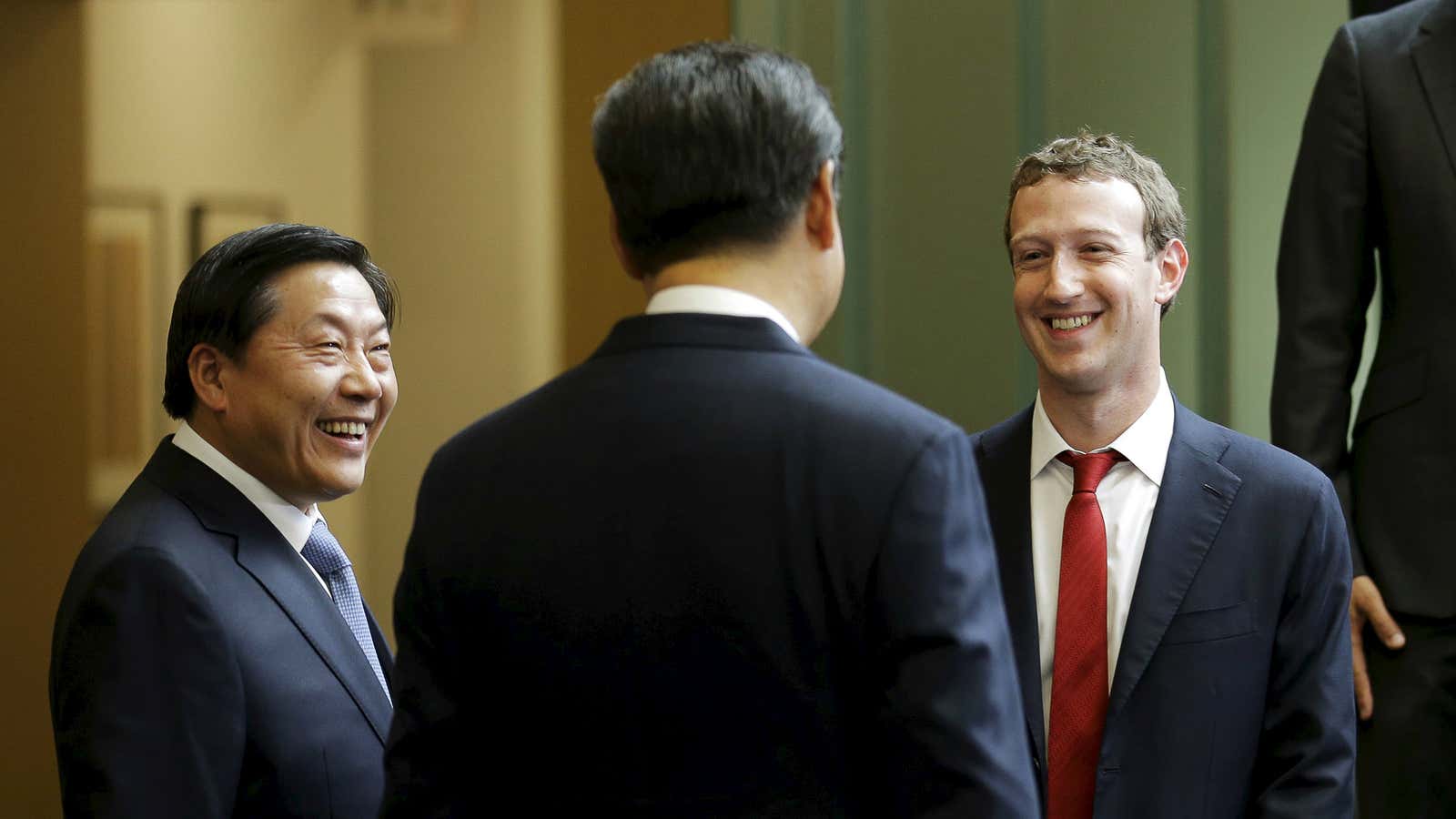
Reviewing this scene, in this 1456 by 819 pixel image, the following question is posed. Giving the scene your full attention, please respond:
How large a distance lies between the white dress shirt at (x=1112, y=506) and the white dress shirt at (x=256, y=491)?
89 centimetres

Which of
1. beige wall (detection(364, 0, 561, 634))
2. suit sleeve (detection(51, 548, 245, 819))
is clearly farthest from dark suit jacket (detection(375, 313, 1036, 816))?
beige wall (detection(364, 0, 561, 634))

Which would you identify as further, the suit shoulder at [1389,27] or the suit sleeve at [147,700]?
the suit shoulder at [1389,27]

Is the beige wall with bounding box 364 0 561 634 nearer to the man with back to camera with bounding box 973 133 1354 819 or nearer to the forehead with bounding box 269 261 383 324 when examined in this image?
the forehead with bounding box 269 261 383 324

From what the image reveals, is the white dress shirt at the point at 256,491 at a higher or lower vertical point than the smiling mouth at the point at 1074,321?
lower

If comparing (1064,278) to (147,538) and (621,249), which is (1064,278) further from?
(147,538)

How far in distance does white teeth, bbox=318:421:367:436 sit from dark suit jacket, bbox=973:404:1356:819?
862 millimetres

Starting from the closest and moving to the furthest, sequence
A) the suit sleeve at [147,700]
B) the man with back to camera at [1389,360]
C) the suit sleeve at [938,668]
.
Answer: the suit sleeve at [938,668] → the suit sleeve at [147,700] → the man with back to camera at [1389,360]

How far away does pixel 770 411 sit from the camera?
119 centimetres

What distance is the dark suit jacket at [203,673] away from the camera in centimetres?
162

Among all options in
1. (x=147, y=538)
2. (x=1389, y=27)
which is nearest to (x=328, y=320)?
(x=147, y=538)

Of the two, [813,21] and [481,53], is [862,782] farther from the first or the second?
[481,53]

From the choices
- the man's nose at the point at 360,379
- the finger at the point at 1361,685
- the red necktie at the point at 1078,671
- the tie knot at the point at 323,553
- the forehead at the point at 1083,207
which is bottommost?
the finger at the point at 1361,685

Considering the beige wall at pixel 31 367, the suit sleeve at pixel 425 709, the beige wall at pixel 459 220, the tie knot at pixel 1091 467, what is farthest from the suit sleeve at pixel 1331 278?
the beige wall at pixel 31 367

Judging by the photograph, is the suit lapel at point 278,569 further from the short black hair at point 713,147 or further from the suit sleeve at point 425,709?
the short black hair at point 713,147
